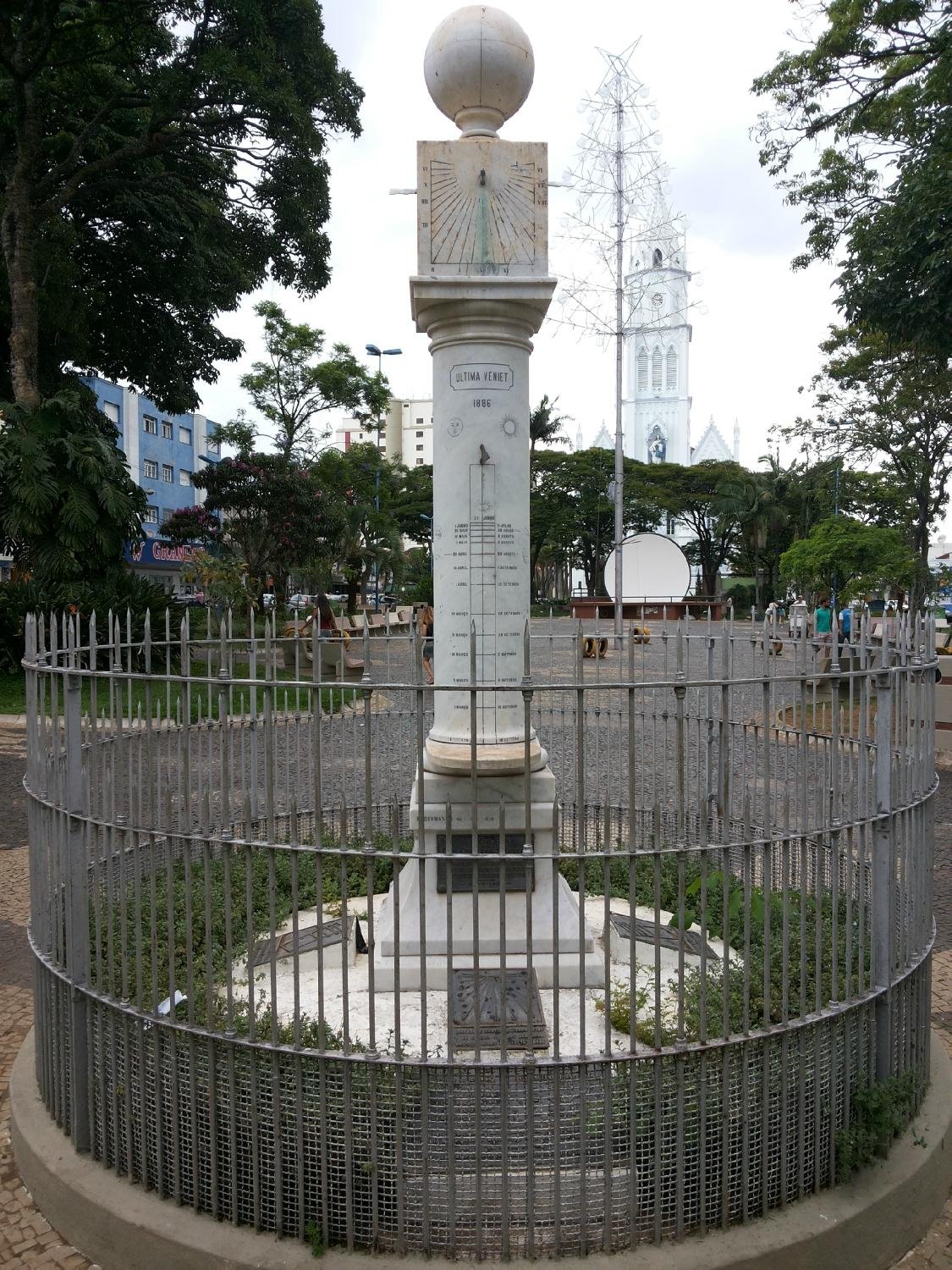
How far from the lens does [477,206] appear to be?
4.87 metres

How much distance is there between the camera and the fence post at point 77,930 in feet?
11.3

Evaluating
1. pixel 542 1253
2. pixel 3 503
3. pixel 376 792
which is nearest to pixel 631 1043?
pixel 542 1253

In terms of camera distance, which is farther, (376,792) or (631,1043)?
(376,792)

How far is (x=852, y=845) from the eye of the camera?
344 centimetres

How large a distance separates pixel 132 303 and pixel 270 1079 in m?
20.5

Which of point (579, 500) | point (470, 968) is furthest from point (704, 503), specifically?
point (470, 968)

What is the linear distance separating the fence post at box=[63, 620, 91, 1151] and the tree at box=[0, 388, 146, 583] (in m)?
12.8

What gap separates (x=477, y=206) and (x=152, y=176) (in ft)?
52.7

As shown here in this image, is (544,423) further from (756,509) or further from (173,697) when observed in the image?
(173,697)

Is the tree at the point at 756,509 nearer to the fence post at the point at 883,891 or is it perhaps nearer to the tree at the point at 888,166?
the tree at the point at 888,166

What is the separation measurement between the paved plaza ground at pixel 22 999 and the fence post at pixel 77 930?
31 cm

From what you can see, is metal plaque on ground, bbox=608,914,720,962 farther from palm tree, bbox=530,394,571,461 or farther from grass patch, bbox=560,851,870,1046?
palm tree, bbox=530,394,571,461

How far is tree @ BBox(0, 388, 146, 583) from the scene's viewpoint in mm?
15016

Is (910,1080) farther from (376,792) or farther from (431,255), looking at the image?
(376,792)
